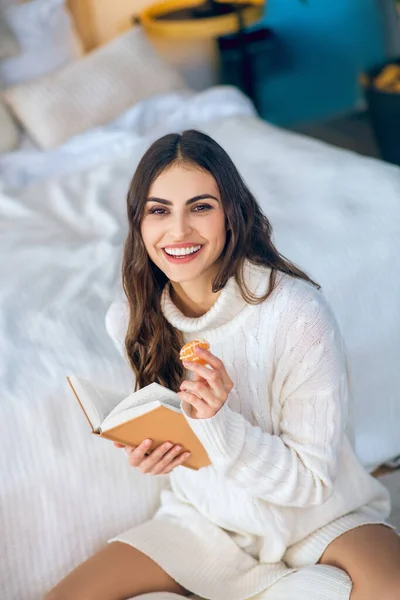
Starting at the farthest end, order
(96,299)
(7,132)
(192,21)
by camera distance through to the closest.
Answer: (192,21)
(7,132)
(96,299)

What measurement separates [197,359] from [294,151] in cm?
141

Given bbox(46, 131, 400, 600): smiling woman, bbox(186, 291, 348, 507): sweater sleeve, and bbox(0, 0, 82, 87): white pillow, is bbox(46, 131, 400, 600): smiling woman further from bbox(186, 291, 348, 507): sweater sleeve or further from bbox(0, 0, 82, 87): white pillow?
bbox(0, 0, 82, 87): white pillow

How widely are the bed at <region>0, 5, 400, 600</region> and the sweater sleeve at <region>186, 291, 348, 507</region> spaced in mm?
300

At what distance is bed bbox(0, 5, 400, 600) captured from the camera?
4.90ft

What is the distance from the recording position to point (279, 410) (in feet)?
4.25

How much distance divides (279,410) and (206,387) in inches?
9.4

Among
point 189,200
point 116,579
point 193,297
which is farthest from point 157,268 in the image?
point 116,579

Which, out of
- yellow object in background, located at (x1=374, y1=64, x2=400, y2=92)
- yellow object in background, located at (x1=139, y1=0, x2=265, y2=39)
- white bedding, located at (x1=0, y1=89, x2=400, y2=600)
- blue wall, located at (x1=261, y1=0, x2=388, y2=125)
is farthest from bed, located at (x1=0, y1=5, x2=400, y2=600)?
blue wall, located at (x1=261, y1=0, x2=388, y2=125)

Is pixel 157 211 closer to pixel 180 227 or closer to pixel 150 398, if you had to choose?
pixel 180 227

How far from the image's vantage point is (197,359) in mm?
1069

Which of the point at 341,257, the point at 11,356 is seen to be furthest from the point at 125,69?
the point at 11,356

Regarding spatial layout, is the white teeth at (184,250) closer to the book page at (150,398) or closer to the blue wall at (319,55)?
the book page at (150,398)

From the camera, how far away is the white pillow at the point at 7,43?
9.64ft

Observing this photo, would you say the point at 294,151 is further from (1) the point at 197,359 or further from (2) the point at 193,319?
(1) the point at 197,359
